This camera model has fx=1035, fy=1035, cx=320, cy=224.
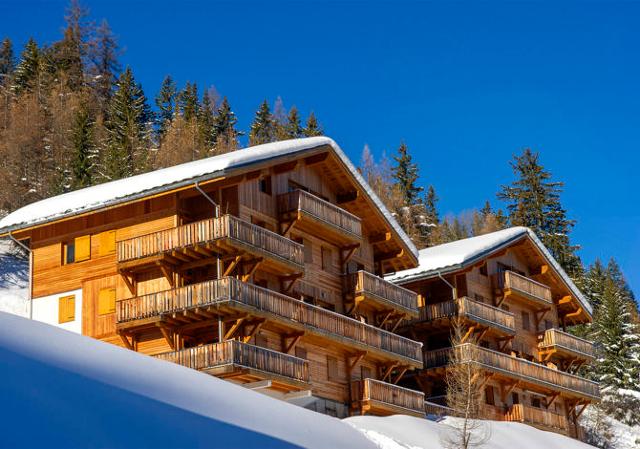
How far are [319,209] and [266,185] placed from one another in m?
2.42

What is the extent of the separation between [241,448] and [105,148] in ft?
242

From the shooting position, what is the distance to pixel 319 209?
42.1 metres

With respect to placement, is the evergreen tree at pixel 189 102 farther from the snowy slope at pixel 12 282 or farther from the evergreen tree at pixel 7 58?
the snowy slope at pixel 12 282

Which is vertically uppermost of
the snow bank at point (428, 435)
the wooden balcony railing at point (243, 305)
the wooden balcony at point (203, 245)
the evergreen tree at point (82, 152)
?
the evergreen tree at point (82, 152)

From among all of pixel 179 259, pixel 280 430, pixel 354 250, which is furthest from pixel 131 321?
pixel 280 430

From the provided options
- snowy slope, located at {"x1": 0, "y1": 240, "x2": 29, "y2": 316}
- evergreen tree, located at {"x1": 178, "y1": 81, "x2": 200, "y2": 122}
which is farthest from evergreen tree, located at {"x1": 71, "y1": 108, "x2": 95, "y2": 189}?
evergreen tree, located at {"x1": 178, "y1": 81, "x2": 200, "y2": 122}

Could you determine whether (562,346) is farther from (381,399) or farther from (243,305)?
(243,305)

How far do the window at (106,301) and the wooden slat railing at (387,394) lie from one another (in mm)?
10606

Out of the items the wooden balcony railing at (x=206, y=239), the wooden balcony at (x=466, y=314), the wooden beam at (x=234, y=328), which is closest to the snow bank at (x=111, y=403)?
the wooden beam at (x=234, y=328)

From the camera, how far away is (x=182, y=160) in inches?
3423

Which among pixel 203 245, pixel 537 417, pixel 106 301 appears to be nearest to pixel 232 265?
pixel 203 245

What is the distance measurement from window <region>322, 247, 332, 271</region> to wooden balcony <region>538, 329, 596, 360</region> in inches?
739

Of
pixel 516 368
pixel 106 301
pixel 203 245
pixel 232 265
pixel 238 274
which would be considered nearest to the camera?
pixel 203 245

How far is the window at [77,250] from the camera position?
1581 inches
